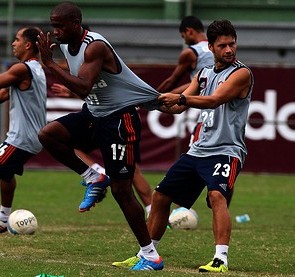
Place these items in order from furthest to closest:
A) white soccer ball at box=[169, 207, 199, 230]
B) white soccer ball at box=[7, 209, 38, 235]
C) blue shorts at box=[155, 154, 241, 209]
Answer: white soccer ball at box=[169, 207, 199, 230] → white soccer ball at box=[7, 209, 38, 235] → blue shorts at box=[155, 154, 241, 209]

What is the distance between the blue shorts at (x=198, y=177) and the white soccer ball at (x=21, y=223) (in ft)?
9.63

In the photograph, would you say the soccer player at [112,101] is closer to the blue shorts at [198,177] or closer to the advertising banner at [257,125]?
the blue shorts at [198,177]

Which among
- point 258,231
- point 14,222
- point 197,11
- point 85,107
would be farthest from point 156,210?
point 197,11

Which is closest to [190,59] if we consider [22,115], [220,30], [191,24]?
[191,24]

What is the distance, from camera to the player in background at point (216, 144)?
32.2ft

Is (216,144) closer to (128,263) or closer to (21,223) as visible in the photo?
(128,263)

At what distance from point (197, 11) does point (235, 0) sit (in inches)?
54.8

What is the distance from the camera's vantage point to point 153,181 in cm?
2247

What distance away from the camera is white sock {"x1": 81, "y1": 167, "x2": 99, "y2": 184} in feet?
36.4

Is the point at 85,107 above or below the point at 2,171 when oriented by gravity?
above

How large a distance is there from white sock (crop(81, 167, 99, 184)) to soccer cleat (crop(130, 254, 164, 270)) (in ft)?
4.99

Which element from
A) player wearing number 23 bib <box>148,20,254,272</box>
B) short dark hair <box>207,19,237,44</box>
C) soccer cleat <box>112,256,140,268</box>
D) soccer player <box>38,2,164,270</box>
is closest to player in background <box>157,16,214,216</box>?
player wearing number 23 bib <box>148,20,254,272</box>

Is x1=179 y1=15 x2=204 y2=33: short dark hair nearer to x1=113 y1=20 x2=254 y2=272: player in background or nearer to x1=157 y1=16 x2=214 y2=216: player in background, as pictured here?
x1=157 y1=16 x2=214 y2=216: player in background

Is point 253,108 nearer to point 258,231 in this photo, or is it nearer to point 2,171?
point 258,231
